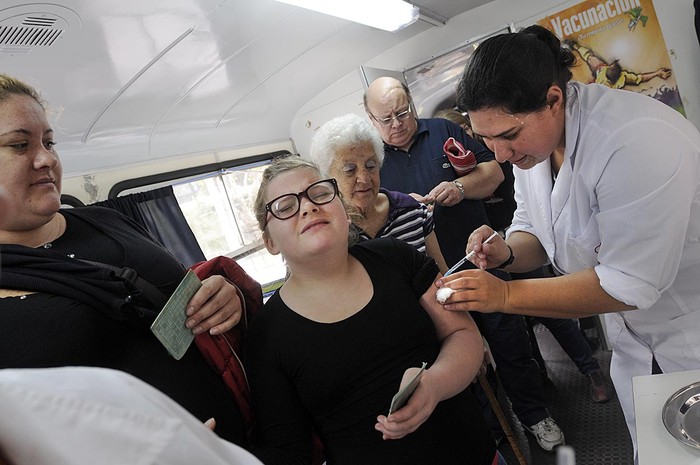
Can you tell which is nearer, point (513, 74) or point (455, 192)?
point (513, 74)

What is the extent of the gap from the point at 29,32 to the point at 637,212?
240cm

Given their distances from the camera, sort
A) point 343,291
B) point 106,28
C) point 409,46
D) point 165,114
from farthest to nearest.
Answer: point 409,46
point 165,114
point 106,28
point 343,291

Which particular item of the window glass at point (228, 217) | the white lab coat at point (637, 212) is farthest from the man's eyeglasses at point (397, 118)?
the window glass at point (228, 217)

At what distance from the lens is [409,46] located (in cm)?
507

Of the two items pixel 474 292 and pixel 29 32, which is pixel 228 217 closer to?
pixel 29 32

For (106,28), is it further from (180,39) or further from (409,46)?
(409,46)

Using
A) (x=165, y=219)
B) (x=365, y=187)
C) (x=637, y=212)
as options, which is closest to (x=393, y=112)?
(x=365, y=187)

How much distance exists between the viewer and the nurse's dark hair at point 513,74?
1.33 meters

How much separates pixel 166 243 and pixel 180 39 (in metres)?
1.65

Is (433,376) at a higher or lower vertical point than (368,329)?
lower

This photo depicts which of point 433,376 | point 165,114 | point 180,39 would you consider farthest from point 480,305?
point 165,114

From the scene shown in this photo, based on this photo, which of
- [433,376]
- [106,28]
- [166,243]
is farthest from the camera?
[166,243]

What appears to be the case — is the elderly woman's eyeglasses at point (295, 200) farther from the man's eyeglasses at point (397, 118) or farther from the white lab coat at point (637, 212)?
the man's eyeglasses at point (397, 118)

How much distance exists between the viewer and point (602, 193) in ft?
4.51
